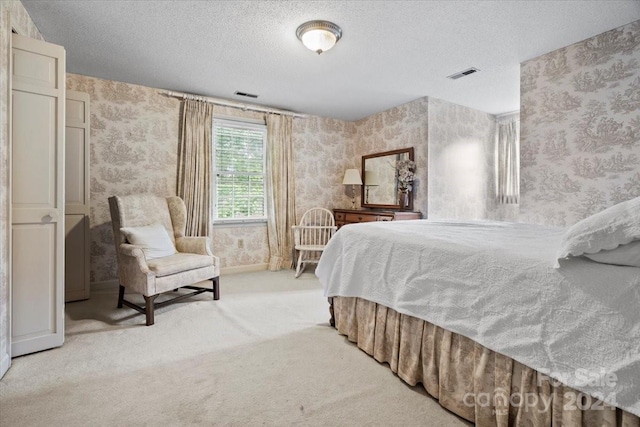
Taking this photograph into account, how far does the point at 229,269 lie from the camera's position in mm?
4285

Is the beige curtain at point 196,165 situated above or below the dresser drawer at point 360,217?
above

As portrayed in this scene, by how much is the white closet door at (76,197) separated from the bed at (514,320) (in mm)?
2811

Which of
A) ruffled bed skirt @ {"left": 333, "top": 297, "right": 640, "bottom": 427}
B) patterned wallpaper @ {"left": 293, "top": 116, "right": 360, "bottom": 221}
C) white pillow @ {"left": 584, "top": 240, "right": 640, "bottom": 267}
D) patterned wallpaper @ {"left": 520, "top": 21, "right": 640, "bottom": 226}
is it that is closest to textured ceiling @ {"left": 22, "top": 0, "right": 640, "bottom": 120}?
patterned wallpaper @ {"left": 520, "top": 21, "right": 640, "bottom": 226}

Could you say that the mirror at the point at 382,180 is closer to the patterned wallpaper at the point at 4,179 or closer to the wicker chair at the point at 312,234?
the wicker chair at the point at 312,234

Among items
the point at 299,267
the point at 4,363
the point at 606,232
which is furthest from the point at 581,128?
the point at 4,363

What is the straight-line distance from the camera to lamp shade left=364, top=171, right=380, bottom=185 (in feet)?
16.0

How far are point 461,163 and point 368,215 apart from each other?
1564mm

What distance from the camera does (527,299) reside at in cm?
119

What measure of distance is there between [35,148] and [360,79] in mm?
2951

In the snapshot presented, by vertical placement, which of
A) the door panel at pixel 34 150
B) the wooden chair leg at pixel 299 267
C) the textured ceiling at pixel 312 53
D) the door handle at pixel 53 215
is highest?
the textured ceiling at pixel 312 53

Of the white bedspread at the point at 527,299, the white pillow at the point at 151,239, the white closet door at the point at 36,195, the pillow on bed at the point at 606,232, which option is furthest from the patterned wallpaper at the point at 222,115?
the pillow on bed at the point at 606,232

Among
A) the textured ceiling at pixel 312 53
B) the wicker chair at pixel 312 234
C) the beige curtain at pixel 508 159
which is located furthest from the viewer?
the beige curtain at pixel 508 159

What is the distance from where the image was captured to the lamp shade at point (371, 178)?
4891 millimetres

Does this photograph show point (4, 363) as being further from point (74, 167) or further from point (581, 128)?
point (581, 128)
